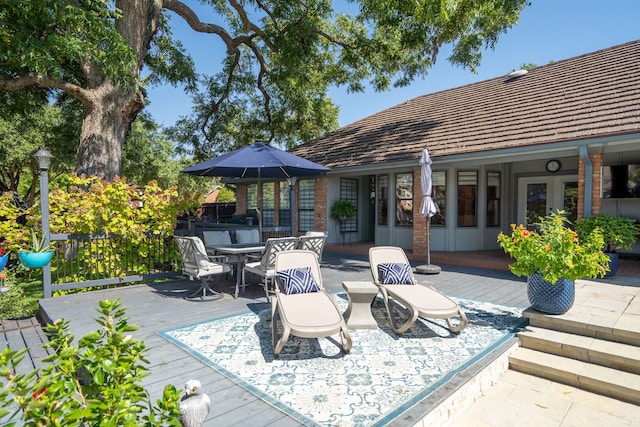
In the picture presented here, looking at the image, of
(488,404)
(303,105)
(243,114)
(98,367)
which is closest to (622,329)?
(488,404)

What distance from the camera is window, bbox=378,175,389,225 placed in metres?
12.3

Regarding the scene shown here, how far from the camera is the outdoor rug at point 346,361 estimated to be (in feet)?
9.80

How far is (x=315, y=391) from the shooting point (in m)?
3.21

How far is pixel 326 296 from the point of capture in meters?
4.81

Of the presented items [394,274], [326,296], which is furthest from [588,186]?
[326,296]

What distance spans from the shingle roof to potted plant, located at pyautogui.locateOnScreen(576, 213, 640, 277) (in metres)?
1.71

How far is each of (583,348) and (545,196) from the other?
796 cm

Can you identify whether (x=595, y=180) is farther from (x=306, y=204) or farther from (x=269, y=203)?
(x=269, y=203)

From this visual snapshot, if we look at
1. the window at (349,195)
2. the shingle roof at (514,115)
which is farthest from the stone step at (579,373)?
the window at (349,195)

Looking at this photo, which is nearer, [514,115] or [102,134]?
[102,134]

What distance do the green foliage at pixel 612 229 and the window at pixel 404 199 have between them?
4.90 metres

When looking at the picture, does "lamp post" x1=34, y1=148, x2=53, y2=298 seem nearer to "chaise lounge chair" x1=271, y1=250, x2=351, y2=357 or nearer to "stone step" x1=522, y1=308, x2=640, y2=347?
"chaise lounge chair" x1=271, y1=250, x2=351, y2=357

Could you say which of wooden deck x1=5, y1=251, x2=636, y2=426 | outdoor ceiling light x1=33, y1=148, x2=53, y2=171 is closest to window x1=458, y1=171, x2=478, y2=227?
wooden deck x1=5, y1=251, x2=636, y2=426

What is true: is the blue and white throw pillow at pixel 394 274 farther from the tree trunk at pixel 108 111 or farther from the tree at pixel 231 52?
the tree trunk at pixel 108 111
